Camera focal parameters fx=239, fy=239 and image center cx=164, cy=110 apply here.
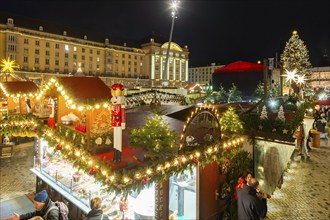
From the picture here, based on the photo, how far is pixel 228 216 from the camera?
7715 millimetres

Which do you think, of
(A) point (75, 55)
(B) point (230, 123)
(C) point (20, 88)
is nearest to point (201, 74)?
(A) point (75, 55)

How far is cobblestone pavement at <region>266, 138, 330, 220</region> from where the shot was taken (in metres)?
8.50

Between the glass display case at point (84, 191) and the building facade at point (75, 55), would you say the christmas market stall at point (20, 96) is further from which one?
the building facade at point (75, 55)

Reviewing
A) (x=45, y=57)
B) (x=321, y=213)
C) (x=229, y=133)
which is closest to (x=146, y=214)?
Answer: (x=229, y=133)

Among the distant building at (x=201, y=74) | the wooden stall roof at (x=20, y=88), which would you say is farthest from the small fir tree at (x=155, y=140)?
the distant building at (x=201, y=74)

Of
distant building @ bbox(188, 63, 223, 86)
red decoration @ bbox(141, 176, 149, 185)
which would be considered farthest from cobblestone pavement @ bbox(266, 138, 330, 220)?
distant building @ bbox(188, 63, 223, 86)

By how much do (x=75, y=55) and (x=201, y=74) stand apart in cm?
7222

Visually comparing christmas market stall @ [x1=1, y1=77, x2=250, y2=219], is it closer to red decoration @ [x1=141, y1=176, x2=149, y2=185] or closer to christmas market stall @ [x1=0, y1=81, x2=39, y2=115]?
red decoration @ [x1=141, y1=176, x2=149, y2=185]

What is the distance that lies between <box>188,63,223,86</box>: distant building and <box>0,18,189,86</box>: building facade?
968 inches

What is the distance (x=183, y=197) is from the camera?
6.76 meters

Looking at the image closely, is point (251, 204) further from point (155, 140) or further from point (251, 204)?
point (155, 140)

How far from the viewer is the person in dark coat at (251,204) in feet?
19.1

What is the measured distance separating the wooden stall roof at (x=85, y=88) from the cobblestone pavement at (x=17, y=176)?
21.6 ft

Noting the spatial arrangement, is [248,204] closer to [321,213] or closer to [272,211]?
[272,211]
